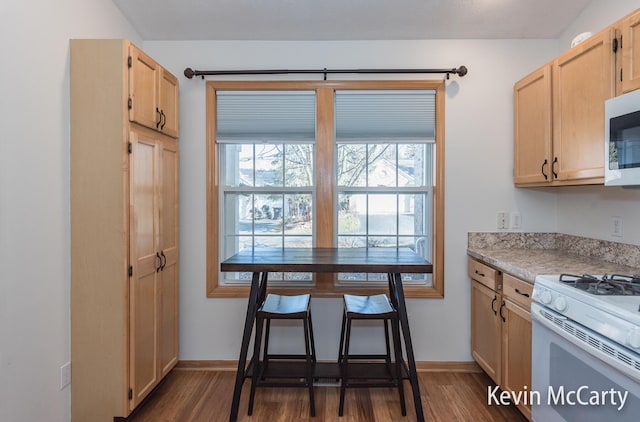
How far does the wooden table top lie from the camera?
6.57ft

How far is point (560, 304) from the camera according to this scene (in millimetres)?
1561

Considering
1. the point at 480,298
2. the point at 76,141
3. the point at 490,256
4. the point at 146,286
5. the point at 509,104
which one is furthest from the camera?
the point at 509,104

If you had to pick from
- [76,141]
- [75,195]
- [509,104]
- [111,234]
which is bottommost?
[111,234]

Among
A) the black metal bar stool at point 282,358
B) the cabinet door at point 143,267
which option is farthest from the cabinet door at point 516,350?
the cabinet door at point 143,267

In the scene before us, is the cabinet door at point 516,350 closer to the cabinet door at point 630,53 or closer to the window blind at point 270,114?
the cabinet door at point 630,53

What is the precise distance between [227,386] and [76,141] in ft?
6.22

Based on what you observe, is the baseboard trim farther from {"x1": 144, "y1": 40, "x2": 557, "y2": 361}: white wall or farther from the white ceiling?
the white ceiling

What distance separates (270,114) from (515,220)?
2125 mm

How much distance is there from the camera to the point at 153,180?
90.0 inches

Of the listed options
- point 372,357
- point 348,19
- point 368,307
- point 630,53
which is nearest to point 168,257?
point 368,307

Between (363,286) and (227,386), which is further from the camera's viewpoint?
(363,286)

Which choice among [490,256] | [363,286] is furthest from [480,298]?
[363,286]

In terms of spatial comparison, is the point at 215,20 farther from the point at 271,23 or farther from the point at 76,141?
the point at 76,141

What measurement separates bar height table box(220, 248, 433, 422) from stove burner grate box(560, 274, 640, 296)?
0.67m
